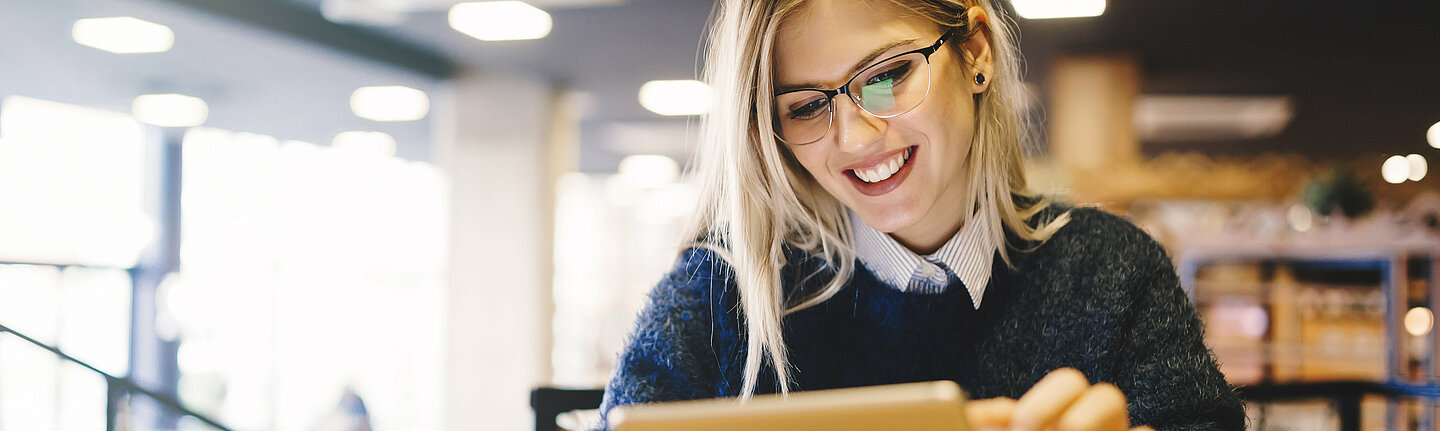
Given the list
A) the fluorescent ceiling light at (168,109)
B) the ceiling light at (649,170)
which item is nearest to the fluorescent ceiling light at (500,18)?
the fluorescent ceiling light at (168,109)

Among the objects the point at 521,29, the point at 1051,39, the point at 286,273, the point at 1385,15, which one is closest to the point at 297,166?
the point at 286,273

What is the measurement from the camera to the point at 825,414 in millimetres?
585

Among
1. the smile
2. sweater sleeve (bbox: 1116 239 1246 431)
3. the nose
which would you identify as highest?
the nose

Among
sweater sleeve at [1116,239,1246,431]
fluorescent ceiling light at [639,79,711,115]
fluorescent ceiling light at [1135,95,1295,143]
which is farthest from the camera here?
fluorescent ceiling light at [1135,95,1295,143]

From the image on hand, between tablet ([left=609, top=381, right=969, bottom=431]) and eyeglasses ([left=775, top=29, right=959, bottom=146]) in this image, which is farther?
eyeglasses ([left=775, top=29, right=959, bottom=146])

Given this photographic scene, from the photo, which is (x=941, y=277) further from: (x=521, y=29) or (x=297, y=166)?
(x=297, y=166)

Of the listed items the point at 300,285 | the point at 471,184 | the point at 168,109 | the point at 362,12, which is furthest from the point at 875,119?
the point at 300,285

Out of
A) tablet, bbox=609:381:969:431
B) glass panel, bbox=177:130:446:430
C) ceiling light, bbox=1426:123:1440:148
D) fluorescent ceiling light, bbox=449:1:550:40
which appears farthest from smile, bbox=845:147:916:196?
ceiling light, bbox=1426:123:1440:148

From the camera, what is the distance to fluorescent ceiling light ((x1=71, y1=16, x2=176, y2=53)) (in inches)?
194

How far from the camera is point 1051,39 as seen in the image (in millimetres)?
5562

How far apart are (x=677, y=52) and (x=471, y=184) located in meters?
1.97

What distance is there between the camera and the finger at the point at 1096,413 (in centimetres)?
69

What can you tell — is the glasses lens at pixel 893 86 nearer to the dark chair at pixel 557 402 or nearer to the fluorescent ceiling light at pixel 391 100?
the dark chair at pixel 557 402

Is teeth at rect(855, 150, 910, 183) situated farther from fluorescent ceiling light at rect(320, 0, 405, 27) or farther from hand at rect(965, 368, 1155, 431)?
fluorescent ceiling light at rect(320, 0, 405, 27)
